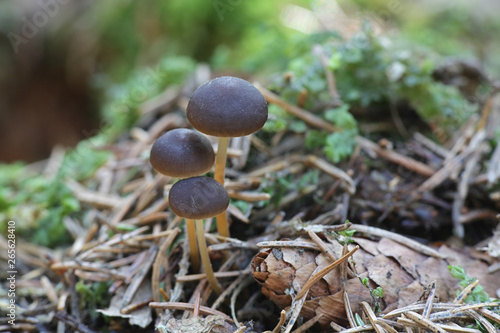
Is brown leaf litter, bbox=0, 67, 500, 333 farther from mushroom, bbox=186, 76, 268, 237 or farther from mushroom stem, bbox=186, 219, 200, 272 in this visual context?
mushroom, bbox=186, 76, 268, 237

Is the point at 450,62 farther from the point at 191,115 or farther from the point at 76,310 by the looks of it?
the point at 76,310

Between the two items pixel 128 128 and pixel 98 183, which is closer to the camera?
pixel 98 183

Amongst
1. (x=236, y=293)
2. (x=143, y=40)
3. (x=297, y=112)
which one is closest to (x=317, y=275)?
(x=236, y=293)

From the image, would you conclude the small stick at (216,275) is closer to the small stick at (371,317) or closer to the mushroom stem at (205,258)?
the mushroom stem at (205,258)

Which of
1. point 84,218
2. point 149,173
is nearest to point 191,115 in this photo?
point 149,173

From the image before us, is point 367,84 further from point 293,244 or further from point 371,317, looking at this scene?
point 371,317

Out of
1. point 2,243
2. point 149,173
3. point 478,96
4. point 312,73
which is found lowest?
point 2,243

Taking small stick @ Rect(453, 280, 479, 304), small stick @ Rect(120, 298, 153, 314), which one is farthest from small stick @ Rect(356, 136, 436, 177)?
small stick @ Rect(120, 298, 153, 314)
